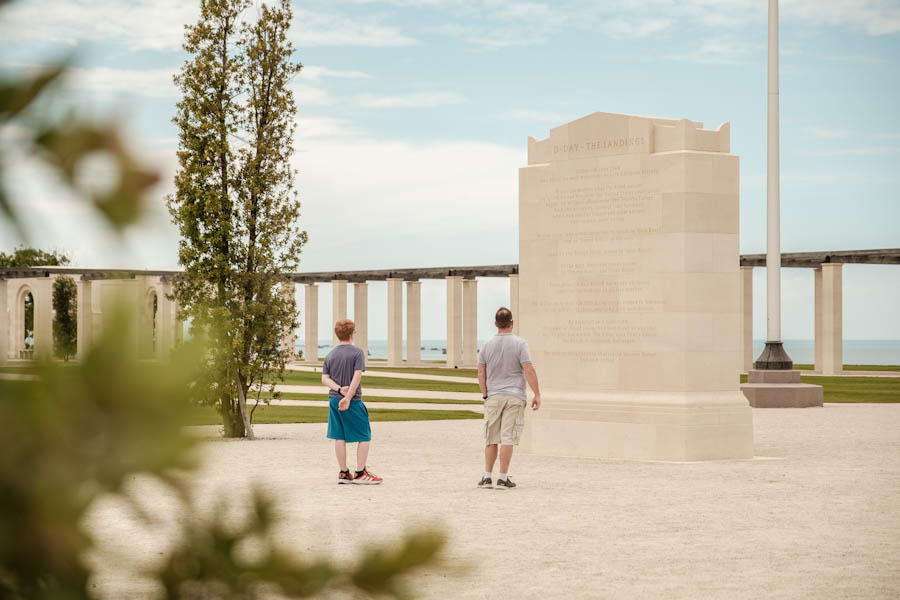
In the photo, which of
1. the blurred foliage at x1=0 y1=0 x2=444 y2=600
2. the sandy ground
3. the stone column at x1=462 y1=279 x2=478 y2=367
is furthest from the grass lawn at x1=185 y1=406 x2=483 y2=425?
the stone column at x1=462 y1=279 x2=478 y2=367

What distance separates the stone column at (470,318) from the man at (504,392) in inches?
2216

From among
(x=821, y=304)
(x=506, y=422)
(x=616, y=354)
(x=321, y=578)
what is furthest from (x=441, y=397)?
(x=321, y=578)

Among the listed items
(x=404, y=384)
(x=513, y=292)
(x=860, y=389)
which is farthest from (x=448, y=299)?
(x=860, y=389)

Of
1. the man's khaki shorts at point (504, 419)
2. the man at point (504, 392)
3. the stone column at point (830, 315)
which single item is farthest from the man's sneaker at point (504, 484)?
the stone column at point (830, 315)

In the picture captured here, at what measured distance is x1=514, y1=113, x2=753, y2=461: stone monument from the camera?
1936 centimetres

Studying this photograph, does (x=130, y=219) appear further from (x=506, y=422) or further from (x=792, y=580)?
(x=506, y=422)

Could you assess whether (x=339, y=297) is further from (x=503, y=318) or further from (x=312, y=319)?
(x=503, y=318)

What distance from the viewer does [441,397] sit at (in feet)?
129

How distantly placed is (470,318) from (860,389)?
30954 mm

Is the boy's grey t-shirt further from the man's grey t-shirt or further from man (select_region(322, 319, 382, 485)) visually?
the man's grey t-shirt

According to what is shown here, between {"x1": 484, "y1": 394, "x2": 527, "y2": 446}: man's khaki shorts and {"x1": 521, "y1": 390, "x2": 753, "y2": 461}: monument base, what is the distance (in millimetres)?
4580

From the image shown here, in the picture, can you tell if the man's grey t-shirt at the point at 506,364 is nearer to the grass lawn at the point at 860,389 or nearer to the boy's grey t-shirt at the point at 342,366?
the boy's grey t-shirt at the point at 342,366

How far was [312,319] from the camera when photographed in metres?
82.1

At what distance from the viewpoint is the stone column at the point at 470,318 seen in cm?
7212
